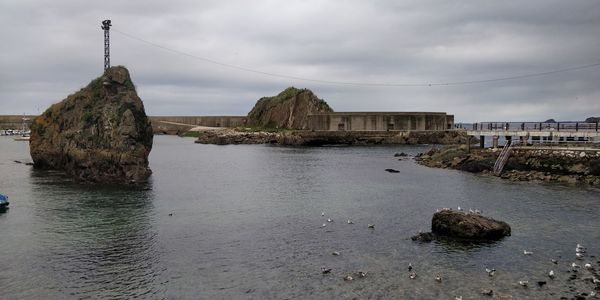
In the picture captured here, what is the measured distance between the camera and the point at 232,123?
629 feet

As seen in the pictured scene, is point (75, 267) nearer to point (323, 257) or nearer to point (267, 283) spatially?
point (267, 283)

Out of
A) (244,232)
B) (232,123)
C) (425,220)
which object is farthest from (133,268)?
(232,123)

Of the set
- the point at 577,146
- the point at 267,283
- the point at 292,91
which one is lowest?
the point at 267,283

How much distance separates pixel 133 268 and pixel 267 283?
6.64 m

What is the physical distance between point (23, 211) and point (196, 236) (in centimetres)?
1621

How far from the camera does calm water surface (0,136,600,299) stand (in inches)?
819

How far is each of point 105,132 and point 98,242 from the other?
97.2 feet

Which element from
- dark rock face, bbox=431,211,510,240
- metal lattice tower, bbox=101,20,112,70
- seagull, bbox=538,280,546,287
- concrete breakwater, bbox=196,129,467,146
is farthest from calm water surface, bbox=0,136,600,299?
concrete breakwater, bbox=196,129,467,146

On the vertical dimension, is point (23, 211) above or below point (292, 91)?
below

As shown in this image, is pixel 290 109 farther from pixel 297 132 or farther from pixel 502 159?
pixel 502 159

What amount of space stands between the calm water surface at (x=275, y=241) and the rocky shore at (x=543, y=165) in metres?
5.28

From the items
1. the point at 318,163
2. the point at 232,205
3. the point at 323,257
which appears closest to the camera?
the point at 323,257

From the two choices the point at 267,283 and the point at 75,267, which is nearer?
the point at 267,283

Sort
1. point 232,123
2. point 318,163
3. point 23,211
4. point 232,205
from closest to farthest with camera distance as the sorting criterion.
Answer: point 23,211
point 232,205
point 318,163
point 232,123
